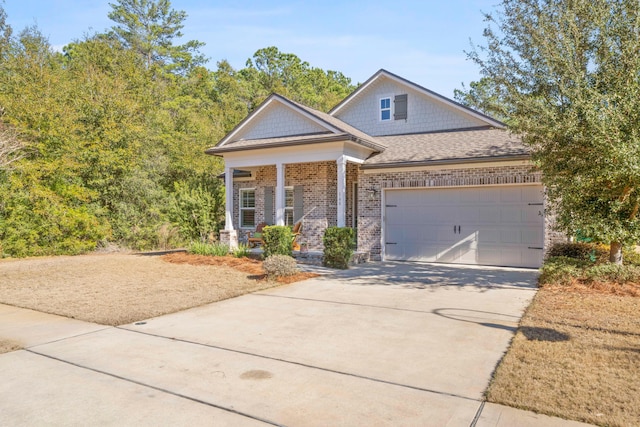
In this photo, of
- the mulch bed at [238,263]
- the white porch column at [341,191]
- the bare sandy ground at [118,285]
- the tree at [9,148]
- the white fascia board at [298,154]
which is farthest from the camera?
the tree at [9,148]

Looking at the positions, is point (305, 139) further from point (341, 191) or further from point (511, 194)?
point (511, 194)

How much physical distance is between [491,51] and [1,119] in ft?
56.2

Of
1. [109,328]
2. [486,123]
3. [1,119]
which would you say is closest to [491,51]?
[486,123]

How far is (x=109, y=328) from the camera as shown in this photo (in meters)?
5.96

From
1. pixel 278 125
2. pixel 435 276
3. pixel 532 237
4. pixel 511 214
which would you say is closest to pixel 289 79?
pixel 278 125

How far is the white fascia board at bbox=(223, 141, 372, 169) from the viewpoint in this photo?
13203 millimetres

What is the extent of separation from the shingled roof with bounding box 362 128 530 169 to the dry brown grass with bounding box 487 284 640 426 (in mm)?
6150

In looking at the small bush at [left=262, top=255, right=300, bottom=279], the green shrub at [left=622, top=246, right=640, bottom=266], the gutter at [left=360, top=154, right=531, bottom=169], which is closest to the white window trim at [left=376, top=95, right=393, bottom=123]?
the gutter at [left=360, top=154, right=531, bottom=169]

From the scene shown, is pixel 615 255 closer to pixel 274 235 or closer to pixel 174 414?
pixel 274 235

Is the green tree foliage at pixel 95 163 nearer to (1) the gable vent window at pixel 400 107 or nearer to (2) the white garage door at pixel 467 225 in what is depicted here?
(1) the gable vent window at pixel 400 107

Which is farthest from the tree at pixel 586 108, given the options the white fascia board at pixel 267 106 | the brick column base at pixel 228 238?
the brick column base at pixel 228 238

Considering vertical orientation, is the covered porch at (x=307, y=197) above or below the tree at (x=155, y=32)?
below

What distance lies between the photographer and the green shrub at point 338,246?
11922 mm

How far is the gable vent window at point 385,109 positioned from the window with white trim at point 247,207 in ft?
19.3
